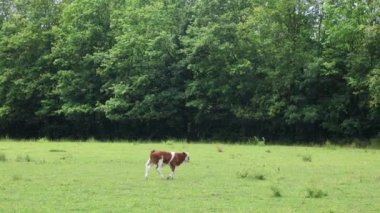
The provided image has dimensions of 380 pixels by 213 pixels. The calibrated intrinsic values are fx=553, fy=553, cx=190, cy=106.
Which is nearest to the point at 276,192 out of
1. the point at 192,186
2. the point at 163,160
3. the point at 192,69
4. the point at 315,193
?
the point at 315,193

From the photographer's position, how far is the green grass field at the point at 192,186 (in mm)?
13000

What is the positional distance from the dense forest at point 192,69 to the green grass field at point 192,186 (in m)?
19.9

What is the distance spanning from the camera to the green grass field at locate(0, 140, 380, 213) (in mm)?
13000

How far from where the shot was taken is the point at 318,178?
18656 millimetres

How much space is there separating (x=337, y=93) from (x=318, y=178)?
2737cm

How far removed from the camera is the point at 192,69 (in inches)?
1895

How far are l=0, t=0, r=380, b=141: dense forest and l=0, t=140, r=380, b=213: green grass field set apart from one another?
19943 mm

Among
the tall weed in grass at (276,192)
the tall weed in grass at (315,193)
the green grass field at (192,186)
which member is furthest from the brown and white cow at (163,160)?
the tall weed in grass at (315,193)

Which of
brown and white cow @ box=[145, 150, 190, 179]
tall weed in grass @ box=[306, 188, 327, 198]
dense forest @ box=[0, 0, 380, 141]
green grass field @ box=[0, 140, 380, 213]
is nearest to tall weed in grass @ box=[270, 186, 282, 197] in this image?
green grass field @ box=[0, 140, 380, 213]

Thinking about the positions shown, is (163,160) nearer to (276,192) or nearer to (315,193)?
(276,192)

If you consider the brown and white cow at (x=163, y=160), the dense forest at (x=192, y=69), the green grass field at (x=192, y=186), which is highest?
the dense forest at (x=192, y=69)

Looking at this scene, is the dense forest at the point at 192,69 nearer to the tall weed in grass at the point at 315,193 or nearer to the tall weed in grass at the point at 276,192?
the tall weed in grass at the point at 315,193

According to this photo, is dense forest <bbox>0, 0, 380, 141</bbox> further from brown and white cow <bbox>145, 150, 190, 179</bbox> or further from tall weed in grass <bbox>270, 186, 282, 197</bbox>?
tall weed in grass <bbox>270, 186, 282, 197</bbox>

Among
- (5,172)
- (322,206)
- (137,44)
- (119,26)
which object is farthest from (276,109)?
(322,206)
